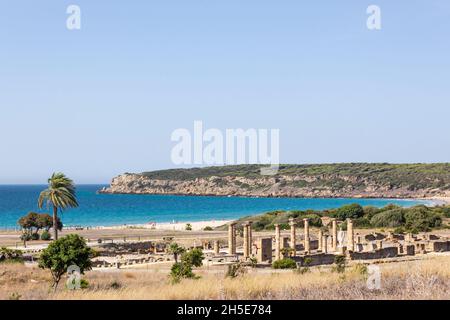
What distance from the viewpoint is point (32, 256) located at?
41.0m

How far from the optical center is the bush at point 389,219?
68.4 metres

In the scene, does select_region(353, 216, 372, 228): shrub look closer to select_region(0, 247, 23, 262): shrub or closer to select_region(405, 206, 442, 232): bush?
select_region(405, 206, 442, 232): bush

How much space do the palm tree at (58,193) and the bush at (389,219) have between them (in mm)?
38719

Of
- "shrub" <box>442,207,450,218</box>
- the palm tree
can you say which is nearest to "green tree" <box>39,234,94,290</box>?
the palm tree

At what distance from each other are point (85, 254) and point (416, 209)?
5443cm

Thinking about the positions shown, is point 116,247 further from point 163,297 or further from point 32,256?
point 163,297

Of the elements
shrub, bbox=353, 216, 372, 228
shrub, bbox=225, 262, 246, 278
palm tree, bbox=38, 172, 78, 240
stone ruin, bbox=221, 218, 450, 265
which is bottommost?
shrub, bbox=353, 216, 372, 228

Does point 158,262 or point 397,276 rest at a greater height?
point 397,276

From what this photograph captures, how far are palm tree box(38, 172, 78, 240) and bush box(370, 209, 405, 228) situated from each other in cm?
3872

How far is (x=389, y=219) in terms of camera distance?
69000 millimetres

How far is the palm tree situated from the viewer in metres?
44.4

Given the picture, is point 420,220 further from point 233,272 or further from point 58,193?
point 233,272
